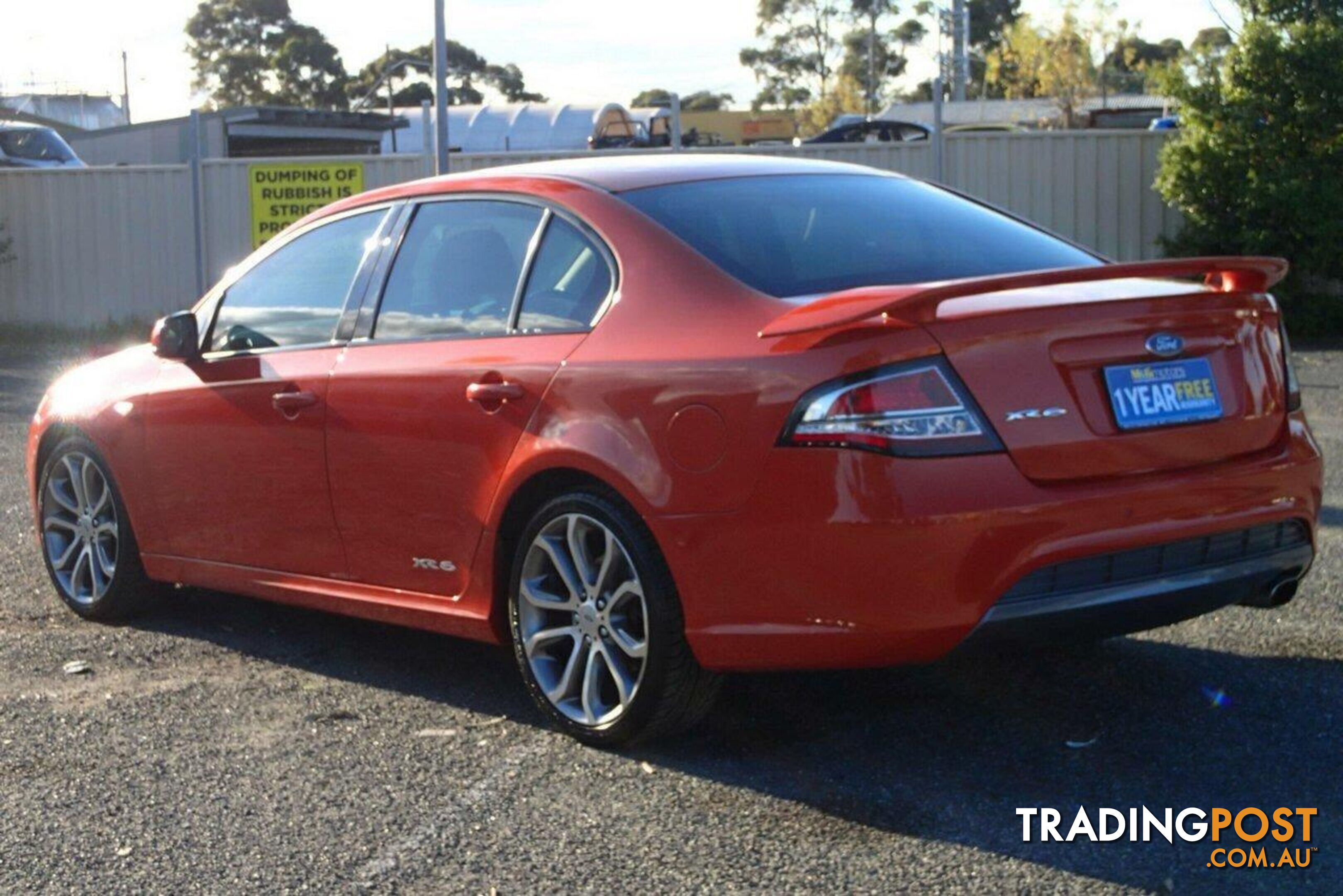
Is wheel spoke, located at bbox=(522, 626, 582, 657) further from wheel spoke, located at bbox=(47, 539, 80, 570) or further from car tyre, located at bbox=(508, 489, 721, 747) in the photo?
wheel spoke, located at bbox=(47, 539, 80, 570)

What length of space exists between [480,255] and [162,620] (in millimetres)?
2189

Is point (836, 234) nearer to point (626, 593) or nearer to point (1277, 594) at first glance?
point (626, 593)

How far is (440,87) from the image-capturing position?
1812 cm

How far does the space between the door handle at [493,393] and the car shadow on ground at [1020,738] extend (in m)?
0.91

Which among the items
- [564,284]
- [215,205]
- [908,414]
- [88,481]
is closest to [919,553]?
[908,414]

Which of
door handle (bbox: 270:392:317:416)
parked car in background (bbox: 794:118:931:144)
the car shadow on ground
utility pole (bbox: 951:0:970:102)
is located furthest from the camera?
utility pole (bbox: 951:0:970:102)

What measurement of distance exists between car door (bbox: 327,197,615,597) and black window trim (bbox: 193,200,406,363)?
0.29 ft

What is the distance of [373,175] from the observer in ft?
64.2

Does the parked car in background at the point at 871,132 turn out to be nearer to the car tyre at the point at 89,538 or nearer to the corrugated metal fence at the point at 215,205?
the corrugated metal fence at the point at 215,205

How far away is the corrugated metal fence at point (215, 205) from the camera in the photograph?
1777cm

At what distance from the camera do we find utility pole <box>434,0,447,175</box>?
1766 cm

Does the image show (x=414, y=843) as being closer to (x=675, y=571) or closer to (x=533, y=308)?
(x=675, y=571)

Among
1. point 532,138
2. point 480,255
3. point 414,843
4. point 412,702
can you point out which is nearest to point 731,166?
point 480,255

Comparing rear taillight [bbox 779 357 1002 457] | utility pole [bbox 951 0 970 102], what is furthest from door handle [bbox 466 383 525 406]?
utility pole [bbox 951 0 970 102]
